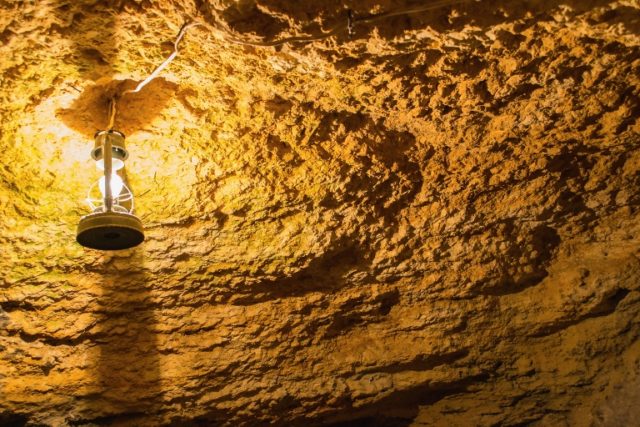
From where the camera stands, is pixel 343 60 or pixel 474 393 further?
pixel 474 393

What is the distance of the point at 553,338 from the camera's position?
2.19m

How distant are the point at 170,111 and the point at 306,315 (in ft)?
3.51

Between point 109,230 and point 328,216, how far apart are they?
32.9 inches

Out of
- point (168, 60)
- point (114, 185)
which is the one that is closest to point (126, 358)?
point (114, 185)

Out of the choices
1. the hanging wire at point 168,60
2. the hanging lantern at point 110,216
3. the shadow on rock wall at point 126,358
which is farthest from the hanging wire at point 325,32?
the shadow on rock wall at point 126,358

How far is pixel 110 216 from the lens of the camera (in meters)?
1.38

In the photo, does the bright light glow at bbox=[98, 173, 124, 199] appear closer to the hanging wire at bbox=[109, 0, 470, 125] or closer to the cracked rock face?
the cracked rock face

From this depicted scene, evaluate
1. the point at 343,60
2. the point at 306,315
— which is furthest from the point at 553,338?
the point at 343,60

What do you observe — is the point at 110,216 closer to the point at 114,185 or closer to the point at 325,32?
the point at 114,185

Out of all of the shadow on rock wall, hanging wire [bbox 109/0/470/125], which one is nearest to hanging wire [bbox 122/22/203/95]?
hanging wire [bbox 109/0/470/125]

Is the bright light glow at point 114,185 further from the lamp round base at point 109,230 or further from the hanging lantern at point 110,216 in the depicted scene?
the lamp round base at point 109,230

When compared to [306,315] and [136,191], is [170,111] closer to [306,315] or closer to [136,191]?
[136,191]

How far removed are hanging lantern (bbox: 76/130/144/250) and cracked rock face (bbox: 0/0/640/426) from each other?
0.40 feet

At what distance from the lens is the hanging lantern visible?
1.38 m
